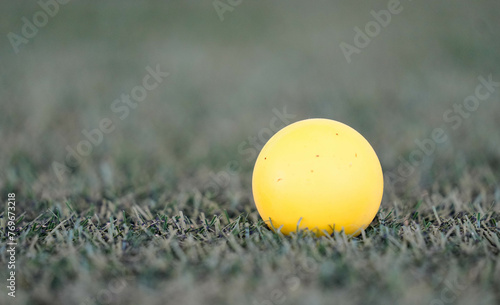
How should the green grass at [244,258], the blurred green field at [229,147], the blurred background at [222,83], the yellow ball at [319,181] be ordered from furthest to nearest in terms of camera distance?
1. the blurred background at [222,83]
2. the yellow ball at [319,181]
3. the blurred green field at [229,147]
4. the green grass at [244,258]

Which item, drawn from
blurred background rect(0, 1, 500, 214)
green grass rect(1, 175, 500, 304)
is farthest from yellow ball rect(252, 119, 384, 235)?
blurred background rect(0, 1, 500, 214)

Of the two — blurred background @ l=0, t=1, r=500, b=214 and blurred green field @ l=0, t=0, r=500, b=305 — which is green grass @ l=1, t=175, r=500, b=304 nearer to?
blurred green field @ l=0, t=0, r=500, b=305

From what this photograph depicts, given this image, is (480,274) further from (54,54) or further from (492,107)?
(54,54)

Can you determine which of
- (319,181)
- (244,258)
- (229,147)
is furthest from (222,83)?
(244,258)

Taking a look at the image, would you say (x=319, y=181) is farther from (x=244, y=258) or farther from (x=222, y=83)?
(x=222, y=83)

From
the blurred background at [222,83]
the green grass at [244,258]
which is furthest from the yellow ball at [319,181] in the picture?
the blurred background at [222,83]

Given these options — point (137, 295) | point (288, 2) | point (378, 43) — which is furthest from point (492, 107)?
point (288, 2)

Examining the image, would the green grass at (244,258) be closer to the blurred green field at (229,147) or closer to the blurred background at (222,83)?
the blurred green field at (229,147)
